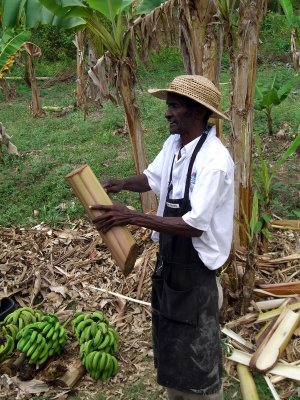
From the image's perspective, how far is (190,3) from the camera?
4.19 meters

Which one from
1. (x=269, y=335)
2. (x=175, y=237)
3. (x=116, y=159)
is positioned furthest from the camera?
→ (x=116, y=159)

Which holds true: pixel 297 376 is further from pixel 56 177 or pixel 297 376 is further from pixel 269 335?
pixel 56 177

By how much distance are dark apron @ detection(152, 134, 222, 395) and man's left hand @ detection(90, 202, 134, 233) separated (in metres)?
0.24

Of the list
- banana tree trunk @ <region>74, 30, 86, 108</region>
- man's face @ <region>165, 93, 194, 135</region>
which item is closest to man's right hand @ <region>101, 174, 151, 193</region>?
man's face @ <region>165, 93, 194, 135</region>

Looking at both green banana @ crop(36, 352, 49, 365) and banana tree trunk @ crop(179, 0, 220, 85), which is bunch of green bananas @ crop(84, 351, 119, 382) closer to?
green banana @ crop(36, 352, 49, 365)

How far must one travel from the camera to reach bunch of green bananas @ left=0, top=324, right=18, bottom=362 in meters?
3.65

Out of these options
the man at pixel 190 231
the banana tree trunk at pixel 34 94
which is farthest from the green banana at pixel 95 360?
the banana tree trunk at pixel 34 94

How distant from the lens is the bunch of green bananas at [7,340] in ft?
12.0

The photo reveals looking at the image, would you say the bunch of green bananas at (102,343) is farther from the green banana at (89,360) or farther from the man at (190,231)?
the man at (190,231)

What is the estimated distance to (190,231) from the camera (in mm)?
2365

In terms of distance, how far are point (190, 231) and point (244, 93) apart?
1946mm

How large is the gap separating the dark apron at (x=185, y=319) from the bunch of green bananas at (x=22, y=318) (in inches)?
57.7

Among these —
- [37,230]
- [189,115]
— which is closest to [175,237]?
[189,115]

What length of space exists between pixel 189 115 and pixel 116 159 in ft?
18.0
